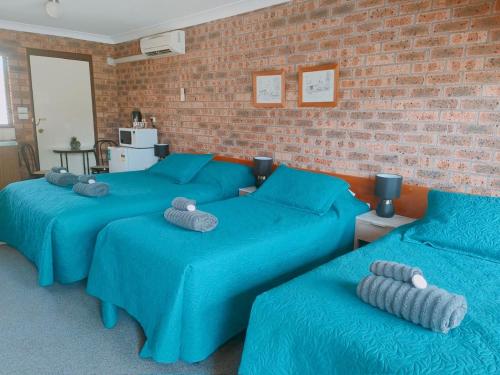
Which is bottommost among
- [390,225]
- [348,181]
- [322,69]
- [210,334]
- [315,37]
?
[210,334]

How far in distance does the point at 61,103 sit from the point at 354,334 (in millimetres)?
5354

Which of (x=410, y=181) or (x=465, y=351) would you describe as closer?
(x=465, y=351)

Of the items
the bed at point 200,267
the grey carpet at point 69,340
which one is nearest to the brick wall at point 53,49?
the grey carpet at point 69,340

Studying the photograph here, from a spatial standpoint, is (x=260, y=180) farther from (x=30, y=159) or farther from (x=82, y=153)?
(x=30, y=159)

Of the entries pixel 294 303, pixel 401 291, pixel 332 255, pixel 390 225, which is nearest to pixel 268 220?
pixel 332 255

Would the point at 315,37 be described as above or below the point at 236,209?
above

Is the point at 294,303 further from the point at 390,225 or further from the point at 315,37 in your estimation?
the point at 315,37

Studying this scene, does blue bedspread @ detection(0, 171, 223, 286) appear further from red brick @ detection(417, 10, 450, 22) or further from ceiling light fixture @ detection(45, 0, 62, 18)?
red brick @ detection(417, 10, 450, 22)

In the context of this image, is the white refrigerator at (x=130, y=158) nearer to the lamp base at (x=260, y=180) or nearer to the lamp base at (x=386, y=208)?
the lamp base at (x=260, y=180)

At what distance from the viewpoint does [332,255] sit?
2723 millimetres

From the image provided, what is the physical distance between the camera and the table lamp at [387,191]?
2.72 meters

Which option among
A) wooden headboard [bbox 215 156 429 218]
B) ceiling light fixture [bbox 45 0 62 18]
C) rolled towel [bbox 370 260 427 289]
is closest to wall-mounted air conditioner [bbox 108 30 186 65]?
ceiling light fixture [bbox 45 0 62 18]

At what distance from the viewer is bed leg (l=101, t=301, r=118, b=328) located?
7.53ft

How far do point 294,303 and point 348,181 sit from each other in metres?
1.89
